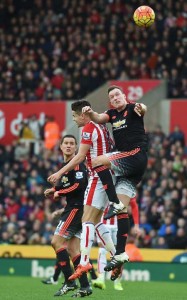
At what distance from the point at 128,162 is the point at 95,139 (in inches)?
23.6

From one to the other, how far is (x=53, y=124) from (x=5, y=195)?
2610 mm

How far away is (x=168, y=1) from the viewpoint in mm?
28344

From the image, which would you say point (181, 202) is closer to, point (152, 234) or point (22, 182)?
point (152, 234)

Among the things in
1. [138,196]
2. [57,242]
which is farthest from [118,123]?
[138,196]

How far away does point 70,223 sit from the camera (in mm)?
13727

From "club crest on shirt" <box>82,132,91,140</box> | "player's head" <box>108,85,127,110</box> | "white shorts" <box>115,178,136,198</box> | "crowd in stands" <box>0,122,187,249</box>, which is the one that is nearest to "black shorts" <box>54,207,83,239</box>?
"white shorts" <box>115,178,136,198</box>

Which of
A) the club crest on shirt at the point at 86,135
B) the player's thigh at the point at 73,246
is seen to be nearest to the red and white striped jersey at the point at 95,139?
the club crest on shirt at the point at 86,135

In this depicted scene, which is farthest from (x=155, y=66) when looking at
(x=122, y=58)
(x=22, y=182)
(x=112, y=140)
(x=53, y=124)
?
(x=112, y=140)

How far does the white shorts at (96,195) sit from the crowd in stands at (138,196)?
820 cm

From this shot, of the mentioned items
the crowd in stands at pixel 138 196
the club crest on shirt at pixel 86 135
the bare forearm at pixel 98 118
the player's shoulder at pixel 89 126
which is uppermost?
the bare forearm at pixel 98 118

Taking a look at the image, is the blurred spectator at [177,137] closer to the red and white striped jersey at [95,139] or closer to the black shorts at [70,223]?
the black shorts at [70,223]

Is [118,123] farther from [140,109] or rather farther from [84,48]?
[84,48]

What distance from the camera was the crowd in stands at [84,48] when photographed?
27.1 m

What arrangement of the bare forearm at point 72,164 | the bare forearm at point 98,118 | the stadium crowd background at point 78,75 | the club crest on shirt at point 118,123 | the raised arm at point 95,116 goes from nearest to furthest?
the raised arm at point 95,116 < the bare forearm at point 98,118 < the bare forearm at point 72,164 < the club crest on shirt at point 118,123 < the stadium crowd background at point 78,75
